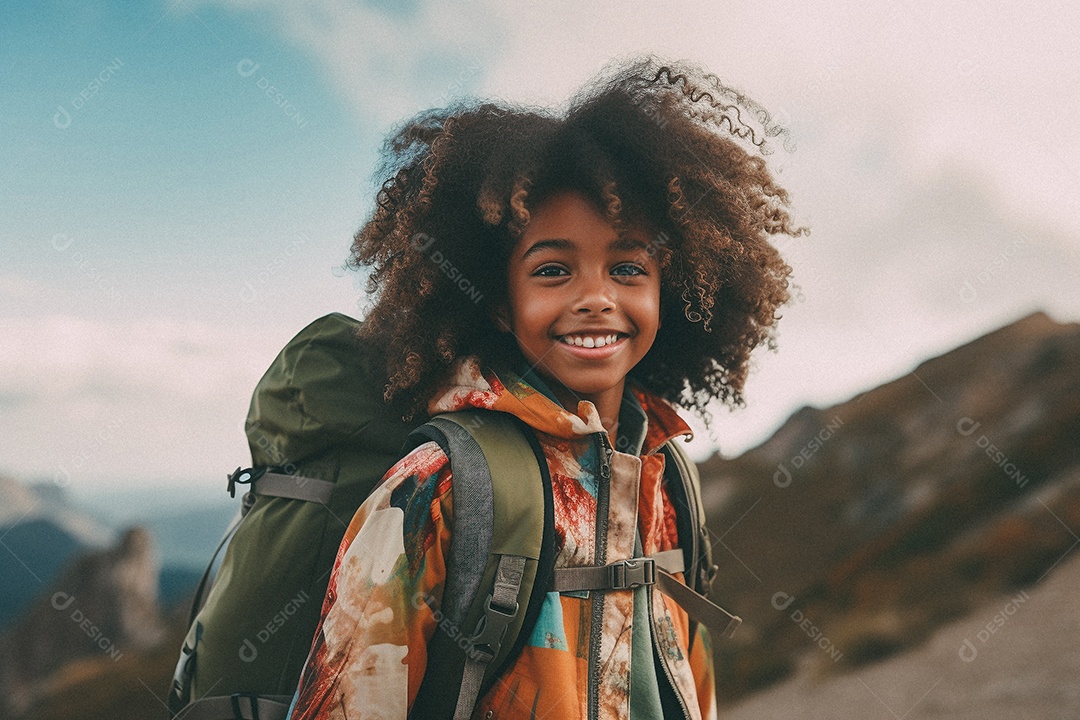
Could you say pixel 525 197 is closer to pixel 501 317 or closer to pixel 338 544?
pixel 501 317

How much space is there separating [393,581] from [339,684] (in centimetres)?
24

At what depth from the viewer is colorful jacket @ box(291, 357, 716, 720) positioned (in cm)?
187

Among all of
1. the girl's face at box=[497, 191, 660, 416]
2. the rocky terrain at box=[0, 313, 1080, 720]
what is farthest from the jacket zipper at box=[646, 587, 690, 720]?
the rocky terrain at box=[0, 313, 1080, 720]

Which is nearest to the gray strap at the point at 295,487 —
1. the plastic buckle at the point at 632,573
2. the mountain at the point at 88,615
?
the plastic buckle at the point at 632,573

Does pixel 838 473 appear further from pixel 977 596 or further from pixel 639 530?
pixel 639 530

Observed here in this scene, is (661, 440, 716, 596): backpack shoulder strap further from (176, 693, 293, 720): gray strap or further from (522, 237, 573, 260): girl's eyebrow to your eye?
(176, 693, 293, 720): gray strap

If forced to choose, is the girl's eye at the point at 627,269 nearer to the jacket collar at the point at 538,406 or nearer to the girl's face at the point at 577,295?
the girl's face at the point at 577,295

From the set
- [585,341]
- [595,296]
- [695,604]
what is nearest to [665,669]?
[695,604]

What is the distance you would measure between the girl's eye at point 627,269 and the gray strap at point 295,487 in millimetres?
911

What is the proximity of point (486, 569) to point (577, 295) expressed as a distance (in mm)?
733

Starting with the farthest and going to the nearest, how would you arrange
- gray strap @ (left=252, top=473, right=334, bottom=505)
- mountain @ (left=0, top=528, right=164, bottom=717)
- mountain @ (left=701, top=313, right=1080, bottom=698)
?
mountain @ (left=0, top=528, right=164, bottom=717), mountain @ (left=701, top=313, right=1080, bottom=698), gray strap @ (left=252, top=473, right=334, bottom=505)

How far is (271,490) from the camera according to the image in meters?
2.28

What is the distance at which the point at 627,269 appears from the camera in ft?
7.63

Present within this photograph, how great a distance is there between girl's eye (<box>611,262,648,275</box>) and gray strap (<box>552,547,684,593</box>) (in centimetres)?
74
